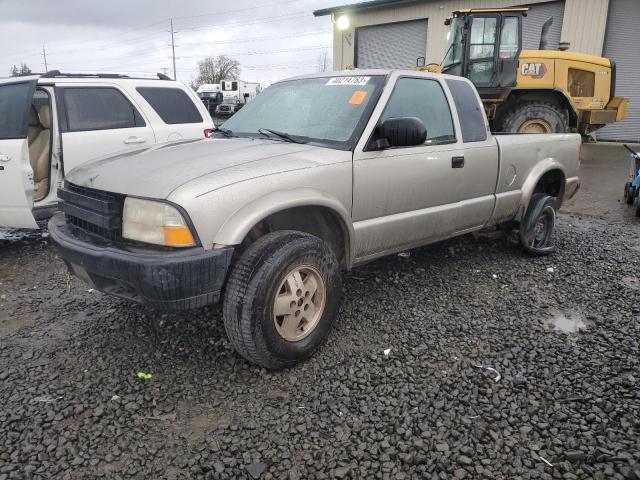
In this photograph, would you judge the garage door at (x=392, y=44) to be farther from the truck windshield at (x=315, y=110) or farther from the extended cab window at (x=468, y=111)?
the truck windshield at (x=315, y=110)

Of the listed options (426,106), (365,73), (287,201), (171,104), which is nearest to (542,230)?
(426,106)

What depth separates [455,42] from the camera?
36.2ft

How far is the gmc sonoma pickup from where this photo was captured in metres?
2.65

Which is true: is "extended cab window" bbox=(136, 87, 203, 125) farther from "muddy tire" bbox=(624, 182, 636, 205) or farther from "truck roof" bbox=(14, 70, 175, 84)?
"muddy tire" bbox=(624, 182, 636, 205)

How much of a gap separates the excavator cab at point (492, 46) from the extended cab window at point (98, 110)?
7.59 metres

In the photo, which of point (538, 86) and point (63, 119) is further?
point (538, 86)

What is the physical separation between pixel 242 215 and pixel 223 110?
27.8 m

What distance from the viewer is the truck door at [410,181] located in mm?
3469

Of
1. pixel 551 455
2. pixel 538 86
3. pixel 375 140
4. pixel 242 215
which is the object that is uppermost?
pixel 538 86

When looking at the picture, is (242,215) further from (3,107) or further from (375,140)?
(3,107)

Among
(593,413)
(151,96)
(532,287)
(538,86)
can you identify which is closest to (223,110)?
(538,86)

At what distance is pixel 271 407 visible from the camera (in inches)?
105

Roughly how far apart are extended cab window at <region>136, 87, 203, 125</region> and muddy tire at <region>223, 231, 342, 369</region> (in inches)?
156

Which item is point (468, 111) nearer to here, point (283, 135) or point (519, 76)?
point (283, 135)
